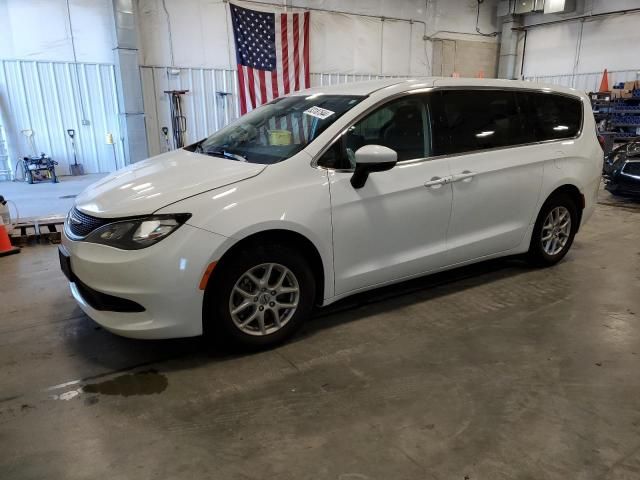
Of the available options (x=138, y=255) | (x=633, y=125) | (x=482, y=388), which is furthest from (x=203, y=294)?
(x=633, y=125)

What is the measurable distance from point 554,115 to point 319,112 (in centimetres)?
214

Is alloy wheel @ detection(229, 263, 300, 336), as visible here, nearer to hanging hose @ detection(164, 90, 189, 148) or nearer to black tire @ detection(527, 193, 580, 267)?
black tire @ detection(527, 193, 580, 267)

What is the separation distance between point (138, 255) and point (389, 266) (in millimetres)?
1582

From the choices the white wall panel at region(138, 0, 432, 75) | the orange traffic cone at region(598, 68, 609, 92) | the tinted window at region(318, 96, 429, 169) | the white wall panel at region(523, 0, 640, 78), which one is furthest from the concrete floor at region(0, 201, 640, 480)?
the white wall panel at region(523, 0, 640, 78)

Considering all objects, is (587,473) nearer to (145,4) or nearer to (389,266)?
(389,266)

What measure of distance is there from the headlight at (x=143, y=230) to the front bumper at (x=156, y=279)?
3 cm

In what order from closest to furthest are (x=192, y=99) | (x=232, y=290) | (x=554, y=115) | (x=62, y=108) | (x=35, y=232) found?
(x=232, y=290), (x=554, y=115), (x=35, y=232), (x=62, y=108), (x=192, y=99)

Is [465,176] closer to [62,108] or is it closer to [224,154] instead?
[224,154]

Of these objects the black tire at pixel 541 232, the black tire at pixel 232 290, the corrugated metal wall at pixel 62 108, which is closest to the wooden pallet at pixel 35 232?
the black tire at pixel 232 290

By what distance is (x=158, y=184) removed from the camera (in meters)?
2.75

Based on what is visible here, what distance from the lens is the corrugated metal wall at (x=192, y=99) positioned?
10586 millimetres

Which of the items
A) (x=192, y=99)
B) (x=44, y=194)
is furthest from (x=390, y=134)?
(x=192, y=99)

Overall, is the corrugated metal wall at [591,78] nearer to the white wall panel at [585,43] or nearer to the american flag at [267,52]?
the white wall panel at [585,43]

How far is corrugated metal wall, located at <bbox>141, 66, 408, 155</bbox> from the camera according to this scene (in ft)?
34.7
